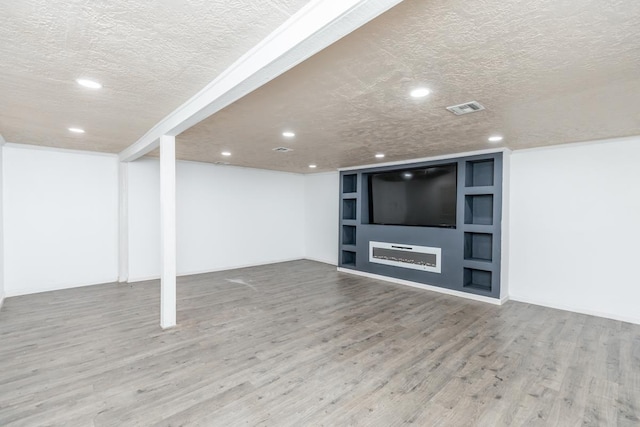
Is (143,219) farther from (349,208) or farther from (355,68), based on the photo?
(355,68)

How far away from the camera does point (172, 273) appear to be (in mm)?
3744

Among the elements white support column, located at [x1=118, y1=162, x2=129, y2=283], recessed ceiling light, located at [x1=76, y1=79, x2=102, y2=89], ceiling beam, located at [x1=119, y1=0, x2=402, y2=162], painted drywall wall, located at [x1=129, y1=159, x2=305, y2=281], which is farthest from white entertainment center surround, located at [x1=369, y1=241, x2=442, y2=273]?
recessed ceiling light, located at [x1=76, y1=79, x2=102, y2=89]

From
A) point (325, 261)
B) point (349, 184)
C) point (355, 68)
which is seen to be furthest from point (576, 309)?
point (325, 261)

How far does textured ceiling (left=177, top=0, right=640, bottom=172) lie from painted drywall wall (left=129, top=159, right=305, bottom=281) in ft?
7.98

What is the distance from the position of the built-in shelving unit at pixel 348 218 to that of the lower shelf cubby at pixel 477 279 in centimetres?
Answer: 258

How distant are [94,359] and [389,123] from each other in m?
3.99

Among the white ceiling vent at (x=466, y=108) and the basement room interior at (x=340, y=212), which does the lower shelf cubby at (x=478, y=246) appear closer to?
the basement room interior at (x=340, y=212)

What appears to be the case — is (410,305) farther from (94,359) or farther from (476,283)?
(94,359)

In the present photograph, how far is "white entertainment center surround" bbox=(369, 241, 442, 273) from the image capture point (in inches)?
219

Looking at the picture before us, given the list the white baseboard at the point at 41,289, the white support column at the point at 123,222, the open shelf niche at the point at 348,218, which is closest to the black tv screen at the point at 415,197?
the open shelf niche at the point at 348,218

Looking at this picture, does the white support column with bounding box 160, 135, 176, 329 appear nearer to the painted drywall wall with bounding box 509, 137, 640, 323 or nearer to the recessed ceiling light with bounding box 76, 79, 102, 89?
the recessed ceiling light with bounding box 76, 79, 102, 89

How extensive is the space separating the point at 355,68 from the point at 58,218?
6.06 m

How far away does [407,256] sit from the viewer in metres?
6.00

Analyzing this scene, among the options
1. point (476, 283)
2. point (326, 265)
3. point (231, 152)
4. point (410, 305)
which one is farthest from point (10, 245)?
point (476, 283)
